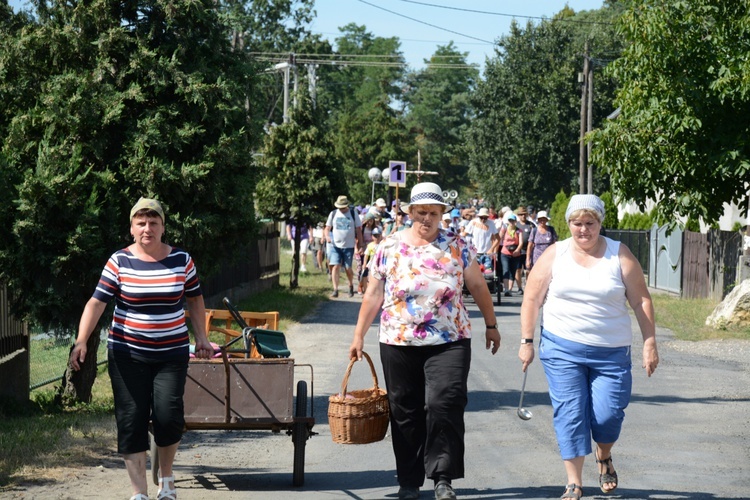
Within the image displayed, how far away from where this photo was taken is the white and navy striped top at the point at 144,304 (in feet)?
21.2

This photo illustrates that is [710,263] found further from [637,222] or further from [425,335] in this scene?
[425,335]

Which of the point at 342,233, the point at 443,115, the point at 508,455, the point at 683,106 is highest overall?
the point at 443,115

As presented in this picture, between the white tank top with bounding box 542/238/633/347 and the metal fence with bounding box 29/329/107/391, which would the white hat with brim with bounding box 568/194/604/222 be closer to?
the white tank top with bounding box 542/238/633/347

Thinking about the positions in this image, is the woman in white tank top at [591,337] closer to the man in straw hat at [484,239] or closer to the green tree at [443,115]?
the man in straw hat at [484,239]

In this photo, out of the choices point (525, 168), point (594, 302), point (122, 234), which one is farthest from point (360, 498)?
point (525, 168)

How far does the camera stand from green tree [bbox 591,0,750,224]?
1788 cm

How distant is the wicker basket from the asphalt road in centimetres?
39

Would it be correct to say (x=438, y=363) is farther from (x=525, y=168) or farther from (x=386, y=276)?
(x=525, y=168)

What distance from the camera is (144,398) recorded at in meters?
6.54

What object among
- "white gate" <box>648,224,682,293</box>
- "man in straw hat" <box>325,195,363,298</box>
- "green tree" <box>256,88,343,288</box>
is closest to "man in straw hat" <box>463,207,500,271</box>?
"man in straw hat" <box>325,195,363,298</box>

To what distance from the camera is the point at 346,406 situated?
22.7ft

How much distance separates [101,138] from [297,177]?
51.6ft

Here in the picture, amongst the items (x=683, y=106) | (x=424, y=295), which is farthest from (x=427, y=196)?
(x=683, y=106)

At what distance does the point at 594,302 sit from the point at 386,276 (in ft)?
4.13
